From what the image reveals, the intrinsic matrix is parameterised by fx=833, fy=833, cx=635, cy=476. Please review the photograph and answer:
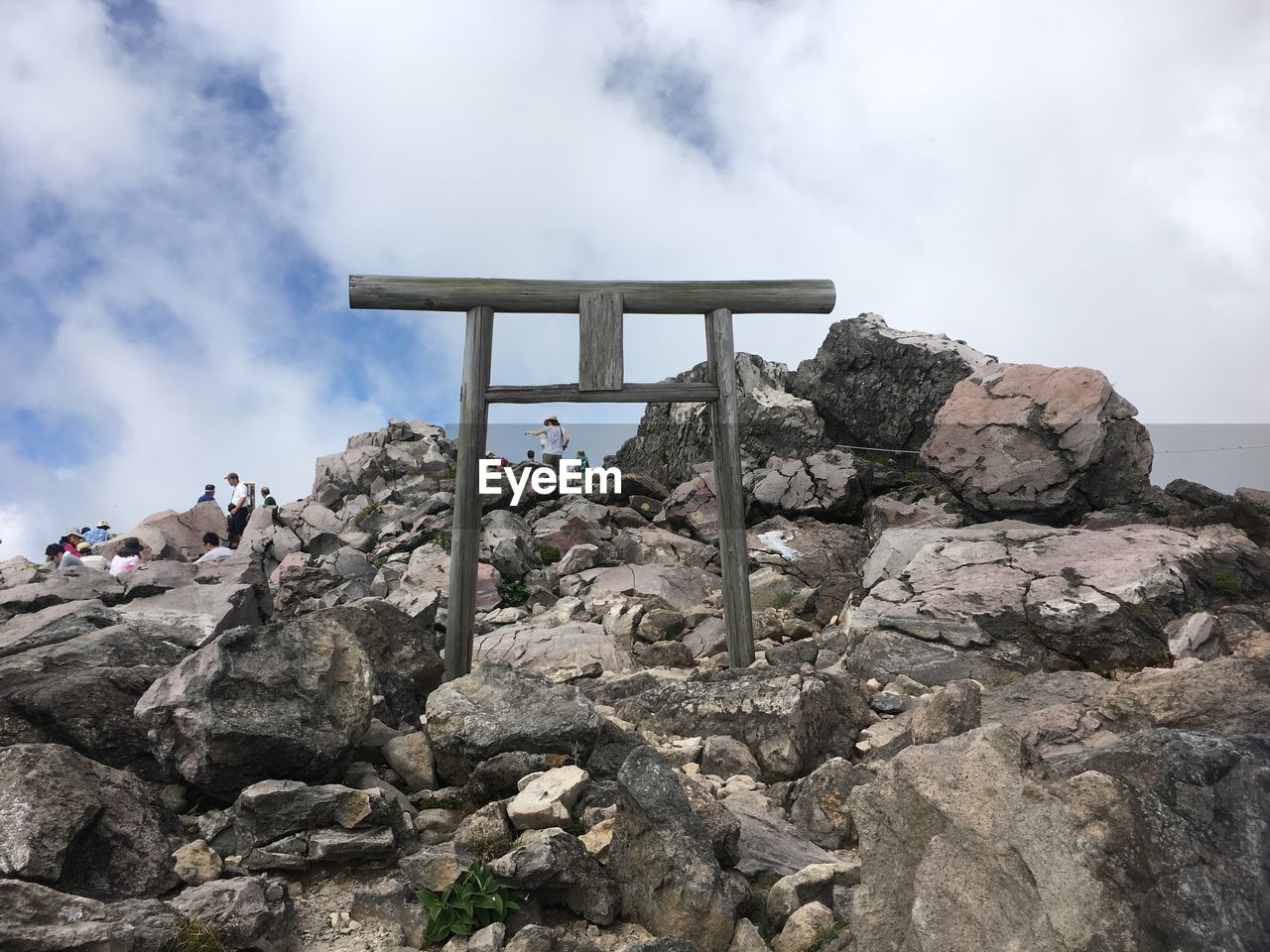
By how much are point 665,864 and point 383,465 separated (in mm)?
23771

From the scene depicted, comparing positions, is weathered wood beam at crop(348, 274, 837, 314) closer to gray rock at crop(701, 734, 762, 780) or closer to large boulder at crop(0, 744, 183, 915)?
gray rock at crop(701, 734, 762, 780)

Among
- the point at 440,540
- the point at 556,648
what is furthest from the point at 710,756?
the point at 440,540

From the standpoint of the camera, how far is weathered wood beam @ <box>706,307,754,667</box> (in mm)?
9570

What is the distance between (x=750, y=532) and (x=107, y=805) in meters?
12.2

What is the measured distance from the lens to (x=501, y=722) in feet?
18.5

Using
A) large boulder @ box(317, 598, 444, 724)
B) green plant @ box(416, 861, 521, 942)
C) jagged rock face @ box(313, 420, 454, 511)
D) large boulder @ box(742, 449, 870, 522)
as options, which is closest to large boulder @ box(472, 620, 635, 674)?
large boulder @ box(317, 598, 444, 724)

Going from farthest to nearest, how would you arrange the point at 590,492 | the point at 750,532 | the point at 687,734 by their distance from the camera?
the point at 590,492 → the point at 750,532 → the point at 687,734

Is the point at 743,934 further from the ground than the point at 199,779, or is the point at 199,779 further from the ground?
the point at 199,779

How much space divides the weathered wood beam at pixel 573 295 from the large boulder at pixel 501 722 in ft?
16.2

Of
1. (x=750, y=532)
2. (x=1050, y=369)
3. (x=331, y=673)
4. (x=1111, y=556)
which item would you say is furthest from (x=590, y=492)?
(x=331, y=673)

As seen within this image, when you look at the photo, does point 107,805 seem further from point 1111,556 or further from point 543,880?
point 1111,556

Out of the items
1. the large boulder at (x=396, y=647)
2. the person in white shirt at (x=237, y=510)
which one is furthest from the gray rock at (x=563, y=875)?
the person in white shirt at (x=237, y=510)

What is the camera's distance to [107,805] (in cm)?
447

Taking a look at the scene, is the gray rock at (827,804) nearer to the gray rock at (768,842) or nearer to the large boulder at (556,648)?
the gray rock at (768,842)
